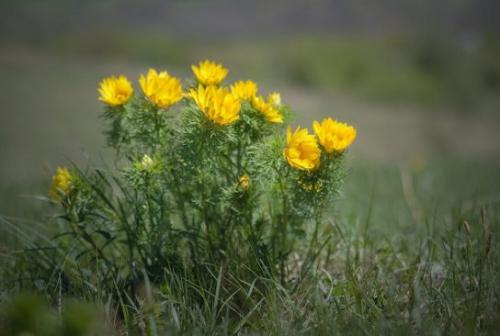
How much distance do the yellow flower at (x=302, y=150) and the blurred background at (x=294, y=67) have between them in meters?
0.55

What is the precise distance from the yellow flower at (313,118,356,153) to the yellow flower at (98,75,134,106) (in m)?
0.70

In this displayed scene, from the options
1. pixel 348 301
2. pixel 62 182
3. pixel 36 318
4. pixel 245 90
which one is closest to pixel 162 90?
pixel 245 90

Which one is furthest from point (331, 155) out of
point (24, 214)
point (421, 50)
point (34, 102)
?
point (421, 50)

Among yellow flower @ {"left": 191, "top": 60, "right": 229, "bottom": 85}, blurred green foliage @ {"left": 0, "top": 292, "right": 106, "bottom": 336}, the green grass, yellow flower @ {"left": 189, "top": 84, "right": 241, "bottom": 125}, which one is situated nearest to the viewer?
blurred green foliage @ {"left": 0, "top": 292, "right": 106, "bottom": 336}

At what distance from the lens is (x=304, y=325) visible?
62.9 inches

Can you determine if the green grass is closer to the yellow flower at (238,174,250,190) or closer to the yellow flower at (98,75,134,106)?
the yellow flower at (238,174,250,190)

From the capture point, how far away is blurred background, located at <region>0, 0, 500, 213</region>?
10.8 metres

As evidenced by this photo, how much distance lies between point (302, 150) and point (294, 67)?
45.3 metres

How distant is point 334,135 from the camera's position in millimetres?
1675

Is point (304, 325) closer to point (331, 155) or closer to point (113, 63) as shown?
point (331, 155)

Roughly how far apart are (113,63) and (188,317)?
54.4 feet

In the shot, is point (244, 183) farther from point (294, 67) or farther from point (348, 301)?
point (294, 67)

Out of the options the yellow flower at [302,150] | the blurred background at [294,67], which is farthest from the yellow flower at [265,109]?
the blurred background at [294,67]

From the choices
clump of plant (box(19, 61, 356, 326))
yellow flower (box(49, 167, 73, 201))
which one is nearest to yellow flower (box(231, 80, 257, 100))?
clump of plant (box(19, 61, 356, 326))
